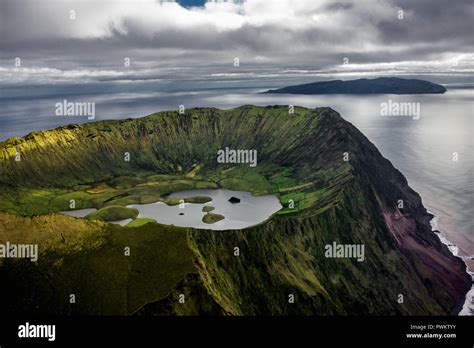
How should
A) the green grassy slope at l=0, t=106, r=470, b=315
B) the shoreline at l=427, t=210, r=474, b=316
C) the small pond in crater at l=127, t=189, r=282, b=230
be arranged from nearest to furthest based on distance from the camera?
the green grassy slope at l=0, t=106, r=470, b=315, the shoreline at l=427, t=210, r=474, b=316, the small pond in crater at l=127, t=189, r=282, b=230

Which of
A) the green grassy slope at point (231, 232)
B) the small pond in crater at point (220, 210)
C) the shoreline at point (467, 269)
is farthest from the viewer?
the small pond in crater at point (220, 210)

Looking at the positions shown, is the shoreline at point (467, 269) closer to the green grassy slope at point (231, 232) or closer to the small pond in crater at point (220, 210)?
the green grassy slope at point (231, 232)

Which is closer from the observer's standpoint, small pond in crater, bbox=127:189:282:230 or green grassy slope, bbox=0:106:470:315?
green grassy slope, bbox=0:106:470:315

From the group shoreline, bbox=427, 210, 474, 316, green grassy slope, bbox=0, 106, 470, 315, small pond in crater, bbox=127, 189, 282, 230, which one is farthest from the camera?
small pond in crater, bbox=127, 189, 282, 230

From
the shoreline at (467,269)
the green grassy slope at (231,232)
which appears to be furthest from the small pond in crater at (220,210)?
the shoreline at (467,269)

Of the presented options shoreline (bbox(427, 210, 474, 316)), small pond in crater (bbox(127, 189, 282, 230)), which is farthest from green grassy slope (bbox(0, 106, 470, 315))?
small pond in crater (bbox(127, 189, 282, 230))

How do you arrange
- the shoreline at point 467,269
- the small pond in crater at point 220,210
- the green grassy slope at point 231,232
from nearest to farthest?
the green grassy slope at point 231,232 < the shoreline at point 467,269 < the small pond in crater at point 220,210

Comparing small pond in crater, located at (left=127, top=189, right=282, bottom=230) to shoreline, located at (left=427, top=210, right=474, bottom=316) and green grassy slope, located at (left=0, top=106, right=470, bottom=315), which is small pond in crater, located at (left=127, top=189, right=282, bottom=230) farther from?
shoreline, located at (left=427, top=210, right=474, bottom=316)

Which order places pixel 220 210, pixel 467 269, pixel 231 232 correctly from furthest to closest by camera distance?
pixel 220 210, pixel 467 269, pixel 231 232

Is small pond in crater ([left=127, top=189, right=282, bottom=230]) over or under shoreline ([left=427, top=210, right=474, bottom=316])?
over

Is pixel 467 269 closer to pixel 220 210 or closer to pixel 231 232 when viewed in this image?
pixel 220 210

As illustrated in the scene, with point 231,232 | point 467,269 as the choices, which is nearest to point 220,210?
point 231,232
